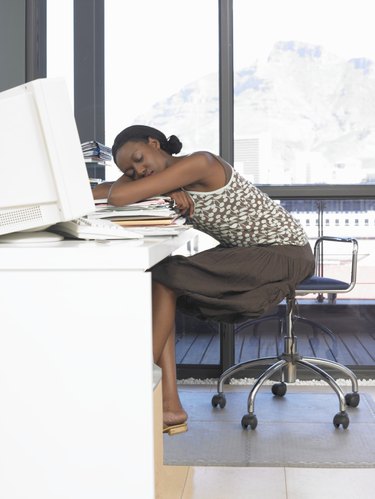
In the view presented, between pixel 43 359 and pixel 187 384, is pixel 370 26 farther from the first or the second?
pixel 43 359

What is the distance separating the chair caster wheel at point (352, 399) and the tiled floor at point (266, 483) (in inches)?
29.9

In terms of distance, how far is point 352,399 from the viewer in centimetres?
338

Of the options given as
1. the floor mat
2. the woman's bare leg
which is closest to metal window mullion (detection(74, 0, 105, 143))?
the floor mat

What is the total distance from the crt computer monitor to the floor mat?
4.60 ft

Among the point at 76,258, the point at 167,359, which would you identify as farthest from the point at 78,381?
the point at 167,359

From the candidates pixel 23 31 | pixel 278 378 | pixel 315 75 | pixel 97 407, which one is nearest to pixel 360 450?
pixel 278 378

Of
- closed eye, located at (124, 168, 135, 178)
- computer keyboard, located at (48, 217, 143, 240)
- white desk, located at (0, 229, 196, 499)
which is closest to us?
white desk, located at (0, 229, 196, 499)

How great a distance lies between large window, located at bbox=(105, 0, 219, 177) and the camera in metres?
3.95

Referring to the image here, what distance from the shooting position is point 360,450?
2.82 m

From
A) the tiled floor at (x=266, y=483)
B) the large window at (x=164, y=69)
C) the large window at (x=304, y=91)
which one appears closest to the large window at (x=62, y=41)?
the large window at (x=164, y=69)

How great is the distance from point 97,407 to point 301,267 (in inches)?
70.7

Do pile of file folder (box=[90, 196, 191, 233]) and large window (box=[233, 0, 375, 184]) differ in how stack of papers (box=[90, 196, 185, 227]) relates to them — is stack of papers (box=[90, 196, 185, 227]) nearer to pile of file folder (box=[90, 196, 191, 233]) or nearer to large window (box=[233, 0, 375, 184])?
pile of file folder (box=[90, 196, 191, 233])

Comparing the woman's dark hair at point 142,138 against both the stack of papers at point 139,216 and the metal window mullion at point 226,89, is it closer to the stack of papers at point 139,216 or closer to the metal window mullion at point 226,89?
the stack of papers at point 139,216

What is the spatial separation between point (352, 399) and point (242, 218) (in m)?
0.99
